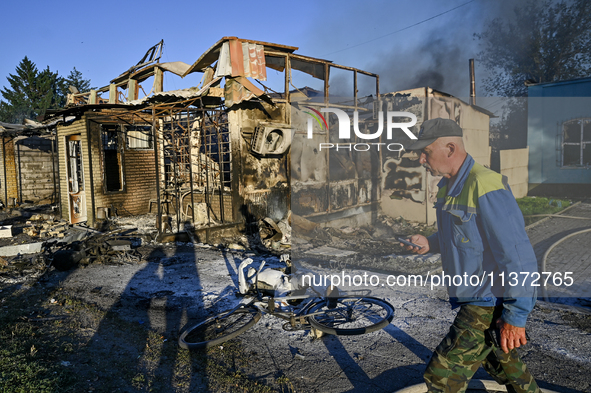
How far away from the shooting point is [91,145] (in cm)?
1166

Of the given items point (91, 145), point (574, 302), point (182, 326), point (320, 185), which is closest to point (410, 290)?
point (574, 302)

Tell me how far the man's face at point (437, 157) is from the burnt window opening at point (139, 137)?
40.2 feet

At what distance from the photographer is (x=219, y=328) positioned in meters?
4.47

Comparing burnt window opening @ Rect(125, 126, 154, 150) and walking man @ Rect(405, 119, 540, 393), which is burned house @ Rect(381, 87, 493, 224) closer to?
burnt window opening @ Rect(125, 126, 154, 150)

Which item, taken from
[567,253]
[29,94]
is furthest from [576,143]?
[29,94]

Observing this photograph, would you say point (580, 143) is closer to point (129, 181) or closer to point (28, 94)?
point (129, 181)

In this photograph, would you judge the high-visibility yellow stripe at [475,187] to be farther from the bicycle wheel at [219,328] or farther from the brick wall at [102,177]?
the brick wall at [102,177]

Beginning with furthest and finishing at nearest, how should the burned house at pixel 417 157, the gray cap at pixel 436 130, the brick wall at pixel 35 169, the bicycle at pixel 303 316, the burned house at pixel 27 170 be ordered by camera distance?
the brick wall at pixel 35 169, the burned house at pixel 27 170, the burned house at pixel 417 157, the bicycle at pixel 303 316, the gray cap at pixel 436 130

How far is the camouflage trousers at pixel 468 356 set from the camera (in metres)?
2.34

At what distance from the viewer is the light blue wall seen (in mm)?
15602

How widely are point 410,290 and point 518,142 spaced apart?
17.6 m

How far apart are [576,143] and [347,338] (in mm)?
16307

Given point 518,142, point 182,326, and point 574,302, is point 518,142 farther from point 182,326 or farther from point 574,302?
point 182,326

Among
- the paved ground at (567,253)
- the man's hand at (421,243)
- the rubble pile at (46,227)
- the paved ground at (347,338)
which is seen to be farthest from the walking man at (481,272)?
the rubble pile at (46,227)
